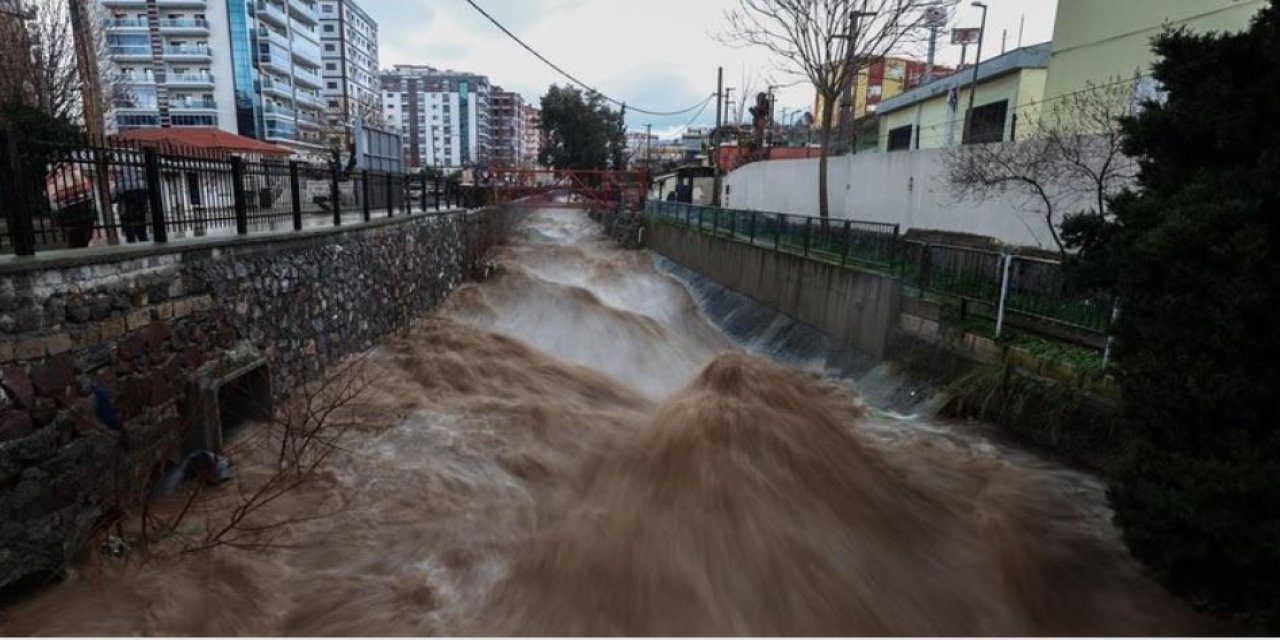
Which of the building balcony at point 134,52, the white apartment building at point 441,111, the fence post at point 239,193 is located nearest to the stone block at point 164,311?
the fence post at point 239,193

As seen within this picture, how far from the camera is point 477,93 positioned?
128 m

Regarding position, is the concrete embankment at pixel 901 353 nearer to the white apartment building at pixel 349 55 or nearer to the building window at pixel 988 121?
the building window at pixel 988 121

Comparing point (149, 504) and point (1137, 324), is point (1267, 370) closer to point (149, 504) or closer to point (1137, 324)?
point (1137, 324)

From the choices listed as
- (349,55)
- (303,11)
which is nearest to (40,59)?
(303,11)

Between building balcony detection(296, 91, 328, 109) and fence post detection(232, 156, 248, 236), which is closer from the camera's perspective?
fence post detection(232, 156, 248, 236)

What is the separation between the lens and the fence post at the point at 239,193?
7883 mm

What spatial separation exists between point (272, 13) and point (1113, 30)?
218ft

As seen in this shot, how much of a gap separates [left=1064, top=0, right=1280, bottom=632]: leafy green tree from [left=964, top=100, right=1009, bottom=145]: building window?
61.6 feet

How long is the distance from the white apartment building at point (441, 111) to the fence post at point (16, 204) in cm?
12678

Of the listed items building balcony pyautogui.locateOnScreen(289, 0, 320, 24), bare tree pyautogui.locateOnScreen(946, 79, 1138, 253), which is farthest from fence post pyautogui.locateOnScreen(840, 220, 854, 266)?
building balcony pyautogui.locateOnScreen(289, 0, 320, 24)

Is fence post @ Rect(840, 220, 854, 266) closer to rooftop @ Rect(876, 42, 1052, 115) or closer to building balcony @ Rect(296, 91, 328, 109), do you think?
rooftop @ Rect(876, 42, 1052, 115)

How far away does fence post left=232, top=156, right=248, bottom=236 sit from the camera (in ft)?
25.9

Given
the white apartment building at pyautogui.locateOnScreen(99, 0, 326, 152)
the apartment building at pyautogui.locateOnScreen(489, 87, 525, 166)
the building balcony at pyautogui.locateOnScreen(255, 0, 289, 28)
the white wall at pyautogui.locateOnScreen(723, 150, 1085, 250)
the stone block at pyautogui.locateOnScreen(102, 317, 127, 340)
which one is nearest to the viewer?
the stone block at pyautogui.locateOnScreen(102, 317, 127, 340)

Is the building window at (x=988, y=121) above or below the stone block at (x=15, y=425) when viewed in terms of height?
above
